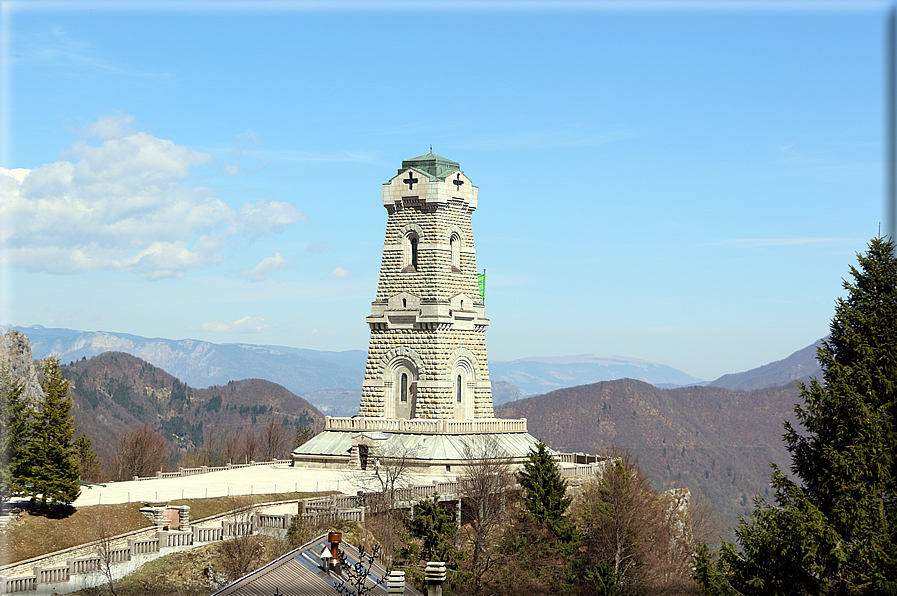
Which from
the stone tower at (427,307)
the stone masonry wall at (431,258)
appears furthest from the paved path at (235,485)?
the stone masonry wall at (431,258)

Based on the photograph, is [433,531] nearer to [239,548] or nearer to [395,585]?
[239,548]

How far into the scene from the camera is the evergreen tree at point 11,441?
4853 cm

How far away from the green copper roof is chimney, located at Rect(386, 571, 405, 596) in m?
48.0

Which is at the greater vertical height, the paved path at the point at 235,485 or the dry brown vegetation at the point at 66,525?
the paved path at the point at 235,485

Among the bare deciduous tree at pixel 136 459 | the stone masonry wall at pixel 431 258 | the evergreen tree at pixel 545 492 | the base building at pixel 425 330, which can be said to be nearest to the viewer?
the evergreen tree at pixel 545 492

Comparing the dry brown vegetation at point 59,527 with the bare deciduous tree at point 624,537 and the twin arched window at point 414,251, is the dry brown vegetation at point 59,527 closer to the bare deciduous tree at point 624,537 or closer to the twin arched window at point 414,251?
the bare deciduous tree at point 624,537

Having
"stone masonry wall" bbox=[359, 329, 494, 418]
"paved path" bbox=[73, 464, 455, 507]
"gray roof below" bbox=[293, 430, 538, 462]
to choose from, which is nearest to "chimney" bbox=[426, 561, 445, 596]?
"paved path" bbox=[73, 464, 455, 507]

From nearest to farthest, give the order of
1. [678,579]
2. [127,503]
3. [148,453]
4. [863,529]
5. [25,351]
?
[863,529] → [127,503] → [678,579] → [148,453] → [25,351]

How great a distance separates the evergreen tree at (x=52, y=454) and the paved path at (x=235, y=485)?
2570 millimetres

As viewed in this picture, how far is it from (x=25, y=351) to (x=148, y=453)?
61682mm

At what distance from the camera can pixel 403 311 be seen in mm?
76875

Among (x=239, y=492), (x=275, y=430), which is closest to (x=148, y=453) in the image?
(x=275, y=430)

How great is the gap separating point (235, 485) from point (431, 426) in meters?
14.3

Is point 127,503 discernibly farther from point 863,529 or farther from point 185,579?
point 863,529
